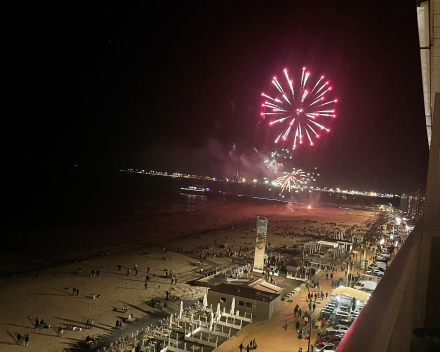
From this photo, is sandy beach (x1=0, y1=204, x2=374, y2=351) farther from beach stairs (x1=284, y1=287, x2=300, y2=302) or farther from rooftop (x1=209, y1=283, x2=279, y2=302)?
beach stairs (x1=284, y1=287, x2=300, y2=302)

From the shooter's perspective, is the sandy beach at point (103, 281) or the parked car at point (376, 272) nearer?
the sandy beach at point (103, 281)

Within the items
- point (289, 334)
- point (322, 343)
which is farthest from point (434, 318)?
point (289, 334)

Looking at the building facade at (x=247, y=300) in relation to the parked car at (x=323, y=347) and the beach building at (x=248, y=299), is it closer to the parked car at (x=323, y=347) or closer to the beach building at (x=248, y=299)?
the beach building at (x=248, y=299)

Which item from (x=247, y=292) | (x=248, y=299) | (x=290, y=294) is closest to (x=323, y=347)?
(x=248, y=299)

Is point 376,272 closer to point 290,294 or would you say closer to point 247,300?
point 290,294

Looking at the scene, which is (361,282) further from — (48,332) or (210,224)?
(210,224)

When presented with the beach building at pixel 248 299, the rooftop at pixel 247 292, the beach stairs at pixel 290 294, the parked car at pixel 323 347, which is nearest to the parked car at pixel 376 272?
the beach stairs at pixel 290 294
